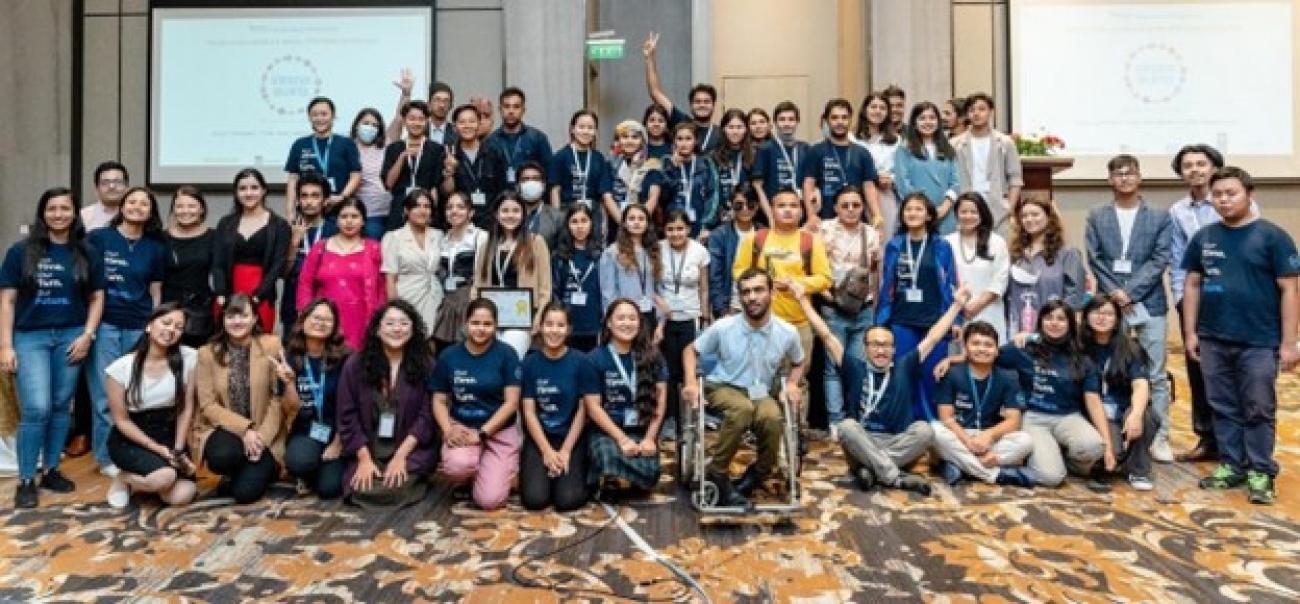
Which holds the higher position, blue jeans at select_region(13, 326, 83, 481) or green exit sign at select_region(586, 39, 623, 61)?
green exit sign at select_region(586, 39, 623, 61)

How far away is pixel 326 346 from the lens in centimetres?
412

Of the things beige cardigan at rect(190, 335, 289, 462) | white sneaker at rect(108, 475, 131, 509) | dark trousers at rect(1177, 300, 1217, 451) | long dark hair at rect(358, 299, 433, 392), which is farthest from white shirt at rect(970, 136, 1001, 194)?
white sneaker at rect(108, 475, 131, 509)

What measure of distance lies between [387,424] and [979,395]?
2.93 meters

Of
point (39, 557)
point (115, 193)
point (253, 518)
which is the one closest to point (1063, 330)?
point (253, 518)

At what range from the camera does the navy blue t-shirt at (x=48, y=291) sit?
3.95 metres

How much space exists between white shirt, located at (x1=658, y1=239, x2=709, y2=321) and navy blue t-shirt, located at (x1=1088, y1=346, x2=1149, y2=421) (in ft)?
6.80

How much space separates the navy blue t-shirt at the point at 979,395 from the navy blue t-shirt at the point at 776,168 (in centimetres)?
172

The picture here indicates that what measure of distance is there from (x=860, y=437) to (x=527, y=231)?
2081 mm

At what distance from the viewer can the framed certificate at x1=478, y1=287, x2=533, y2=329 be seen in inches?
173

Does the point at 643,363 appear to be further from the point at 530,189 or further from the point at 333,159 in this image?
the point at 333,159

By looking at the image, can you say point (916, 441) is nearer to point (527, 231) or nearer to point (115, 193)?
point (527, 231)

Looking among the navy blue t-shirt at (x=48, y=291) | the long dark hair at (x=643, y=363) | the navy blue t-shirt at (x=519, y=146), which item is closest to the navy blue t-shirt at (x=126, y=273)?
the navy blue t-shirt at (x=48, y=291)

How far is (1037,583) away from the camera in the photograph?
9.28 feet

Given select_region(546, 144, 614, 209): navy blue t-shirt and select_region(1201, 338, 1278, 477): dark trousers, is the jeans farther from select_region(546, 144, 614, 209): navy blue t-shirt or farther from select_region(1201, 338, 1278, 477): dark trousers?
select_region(546, 144, 614, 209): navy blue t-shirt
